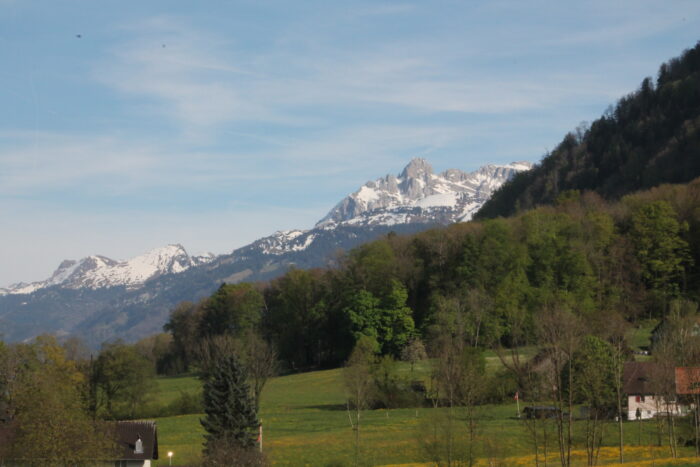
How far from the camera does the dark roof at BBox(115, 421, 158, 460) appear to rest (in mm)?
62219

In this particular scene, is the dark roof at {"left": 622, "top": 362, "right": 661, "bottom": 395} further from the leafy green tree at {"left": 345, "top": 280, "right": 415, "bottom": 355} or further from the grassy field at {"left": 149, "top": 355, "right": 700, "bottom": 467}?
the leafy green tree at {"left": 345, "top": 280, "right": 415, "bottom": 355}

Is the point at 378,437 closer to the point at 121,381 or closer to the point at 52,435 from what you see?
the point at 52,435

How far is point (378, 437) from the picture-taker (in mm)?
69438

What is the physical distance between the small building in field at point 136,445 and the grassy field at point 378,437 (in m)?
2.99

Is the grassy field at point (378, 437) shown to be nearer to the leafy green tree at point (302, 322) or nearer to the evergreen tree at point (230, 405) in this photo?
the evergreen tree at point (230, 405)

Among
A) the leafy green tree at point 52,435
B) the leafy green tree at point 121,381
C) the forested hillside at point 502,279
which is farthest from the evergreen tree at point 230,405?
the forested hillside at point 502,279

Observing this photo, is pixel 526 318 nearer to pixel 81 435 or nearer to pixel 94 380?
pixel 94 380

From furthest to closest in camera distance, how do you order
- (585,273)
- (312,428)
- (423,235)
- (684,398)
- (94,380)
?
(423,235)
(585,273)
(94,380)
(312,428)
(684,398)

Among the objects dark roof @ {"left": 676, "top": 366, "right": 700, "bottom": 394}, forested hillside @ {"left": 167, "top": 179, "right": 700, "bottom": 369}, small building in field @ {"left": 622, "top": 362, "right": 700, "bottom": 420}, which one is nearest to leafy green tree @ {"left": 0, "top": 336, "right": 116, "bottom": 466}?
small building in field @ {"left": 622, "top": 362, "right": 700, "bottom": 420}

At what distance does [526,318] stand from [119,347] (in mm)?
52995

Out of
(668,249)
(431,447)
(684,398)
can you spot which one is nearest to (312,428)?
(431,447)

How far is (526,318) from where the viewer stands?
11250 centimetres

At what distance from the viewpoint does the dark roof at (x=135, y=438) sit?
62219mm

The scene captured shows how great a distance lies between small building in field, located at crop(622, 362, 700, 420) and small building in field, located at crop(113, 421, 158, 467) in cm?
3708
